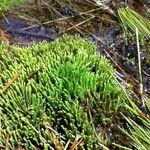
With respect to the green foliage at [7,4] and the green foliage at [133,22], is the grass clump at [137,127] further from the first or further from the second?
the green foliage at [7,4]

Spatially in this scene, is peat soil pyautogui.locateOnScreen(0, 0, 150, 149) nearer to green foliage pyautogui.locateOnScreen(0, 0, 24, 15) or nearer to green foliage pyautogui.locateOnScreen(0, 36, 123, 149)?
green foliage pyautogui.locateOnScreen(0, 0, 24, 15)

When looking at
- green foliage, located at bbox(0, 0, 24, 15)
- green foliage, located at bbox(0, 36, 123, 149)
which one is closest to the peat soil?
green foliage, located at bbox(0, 0, 24, 15)

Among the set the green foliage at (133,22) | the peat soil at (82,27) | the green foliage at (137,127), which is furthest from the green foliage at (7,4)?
the green foliage at (137,127)

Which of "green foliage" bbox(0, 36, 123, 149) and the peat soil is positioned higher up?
the peat soil

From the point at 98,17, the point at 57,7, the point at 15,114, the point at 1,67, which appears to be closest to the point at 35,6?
the point at 57,7

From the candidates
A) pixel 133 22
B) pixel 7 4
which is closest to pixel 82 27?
pixel 133 22
